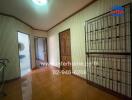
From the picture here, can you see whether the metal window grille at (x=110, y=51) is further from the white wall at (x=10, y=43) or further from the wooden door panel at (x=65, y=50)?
the white wall at (x=10, y=43)

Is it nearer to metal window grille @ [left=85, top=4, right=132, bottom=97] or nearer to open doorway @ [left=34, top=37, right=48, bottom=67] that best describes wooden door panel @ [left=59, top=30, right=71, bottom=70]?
metal window grille @ [left=85, top=4, right=132, bottom=97]

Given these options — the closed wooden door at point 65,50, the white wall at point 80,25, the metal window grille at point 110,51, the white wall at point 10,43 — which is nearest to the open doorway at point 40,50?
the closed wooden door at point 65,50

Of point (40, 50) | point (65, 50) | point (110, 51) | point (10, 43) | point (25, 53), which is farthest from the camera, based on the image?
point (40, 50)

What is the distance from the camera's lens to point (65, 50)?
15.1 ft

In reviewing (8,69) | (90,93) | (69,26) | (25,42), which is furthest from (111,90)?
(25,42)

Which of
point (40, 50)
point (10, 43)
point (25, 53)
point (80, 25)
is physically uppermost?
point (80, 25)

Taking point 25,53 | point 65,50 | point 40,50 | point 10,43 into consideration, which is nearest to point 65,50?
point 65,50

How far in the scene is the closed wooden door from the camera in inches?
170

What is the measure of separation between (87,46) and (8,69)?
3061 millimetres

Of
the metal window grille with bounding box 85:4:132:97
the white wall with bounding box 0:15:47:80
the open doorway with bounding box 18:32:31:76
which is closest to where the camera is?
the metal window grille with bounding box 85:4:132:97

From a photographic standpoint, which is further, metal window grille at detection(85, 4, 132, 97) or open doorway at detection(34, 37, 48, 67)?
open doorway at detection(34, 37, 48, 67)

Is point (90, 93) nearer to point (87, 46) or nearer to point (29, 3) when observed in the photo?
point (87, 46)

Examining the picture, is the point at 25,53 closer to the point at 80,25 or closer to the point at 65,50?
the point at 65,50

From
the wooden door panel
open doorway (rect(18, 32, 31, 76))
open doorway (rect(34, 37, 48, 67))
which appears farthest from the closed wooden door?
open doorway (rect(34, 37, 48, 67))
